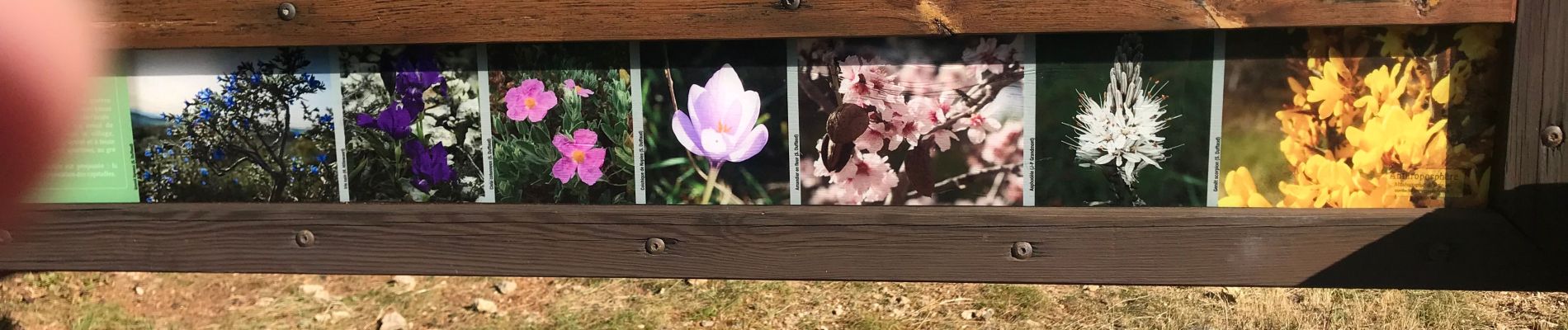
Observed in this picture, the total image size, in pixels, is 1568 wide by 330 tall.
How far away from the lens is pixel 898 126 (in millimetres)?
2150

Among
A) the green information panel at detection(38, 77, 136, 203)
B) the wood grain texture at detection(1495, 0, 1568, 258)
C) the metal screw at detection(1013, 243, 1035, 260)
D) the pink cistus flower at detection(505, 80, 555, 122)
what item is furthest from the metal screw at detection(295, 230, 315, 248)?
the wood grain texture at detection(1495, 0, 1568, 258)

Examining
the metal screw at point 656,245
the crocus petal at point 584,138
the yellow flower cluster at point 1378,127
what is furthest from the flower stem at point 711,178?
the yellow flower cluster at point 1378,127

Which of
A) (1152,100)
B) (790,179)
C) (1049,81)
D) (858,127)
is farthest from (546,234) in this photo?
(1152,100)

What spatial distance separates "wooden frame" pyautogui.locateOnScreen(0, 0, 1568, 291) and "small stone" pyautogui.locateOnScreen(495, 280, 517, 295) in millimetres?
1318

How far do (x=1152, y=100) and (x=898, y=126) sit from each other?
49cm

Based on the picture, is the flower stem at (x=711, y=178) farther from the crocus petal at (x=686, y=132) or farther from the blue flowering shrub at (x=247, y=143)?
the blue flowering shrub at (x=247, y=143)

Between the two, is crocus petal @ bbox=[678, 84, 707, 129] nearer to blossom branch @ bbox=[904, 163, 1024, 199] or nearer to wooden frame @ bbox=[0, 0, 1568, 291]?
wooden frame @ bbox=[0, 0, 1568, 291]

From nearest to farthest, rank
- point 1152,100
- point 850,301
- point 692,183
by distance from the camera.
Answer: point 1152,100 → point 692,183 → point 850,301

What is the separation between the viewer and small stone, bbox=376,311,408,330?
3307 mm

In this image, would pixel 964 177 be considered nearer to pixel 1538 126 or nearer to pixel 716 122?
pixel 716 122

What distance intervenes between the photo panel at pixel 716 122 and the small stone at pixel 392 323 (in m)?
1.47

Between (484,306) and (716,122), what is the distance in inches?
64.1

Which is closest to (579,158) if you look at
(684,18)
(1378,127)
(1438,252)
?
(684,18)

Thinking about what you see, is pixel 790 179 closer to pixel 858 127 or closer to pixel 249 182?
pixel 858 127
